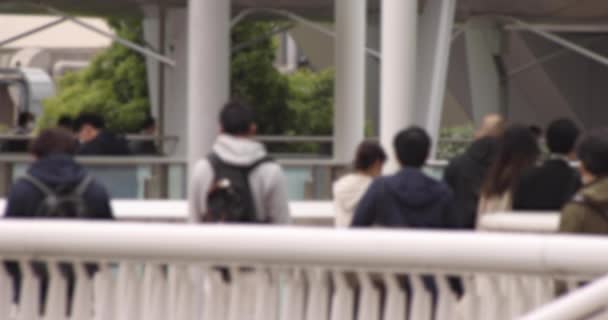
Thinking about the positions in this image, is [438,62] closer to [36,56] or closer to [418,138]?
[418,138]

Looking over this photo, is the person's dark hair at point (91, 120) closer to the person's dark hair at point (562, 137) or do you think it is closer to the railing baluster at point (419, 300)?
the person's dark hair at point (562, 137)

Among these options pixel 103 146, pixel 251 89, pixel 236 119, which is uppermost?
pixel 236 119

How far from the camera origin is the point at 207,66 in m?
15.6

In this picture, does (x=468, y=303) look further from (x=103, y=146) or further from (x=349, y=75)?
(x=349, y=75)

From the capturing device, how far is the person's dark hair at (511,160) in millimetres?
9680

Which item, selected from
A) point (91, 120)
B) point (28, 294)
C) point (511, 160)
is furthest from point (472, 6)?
point (28, 294)

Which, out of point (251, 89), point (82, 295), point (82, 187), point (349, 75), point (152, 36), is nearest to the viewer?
point (82, 295)

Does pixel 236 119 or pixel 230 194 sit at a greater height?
pixel 236 119

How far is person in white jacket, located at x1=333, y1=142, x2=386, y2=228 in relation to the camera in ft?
33.9

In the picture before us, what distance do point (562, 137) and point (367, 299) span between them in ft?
9.51

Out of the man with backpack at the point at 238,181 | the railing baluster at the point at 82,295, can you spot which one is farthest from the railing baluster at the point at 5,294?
the man with backpack at the point at 238,181

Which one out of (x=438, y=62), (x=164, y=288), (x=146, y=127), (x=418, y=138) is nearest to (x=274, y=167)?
(x=418, y=138)

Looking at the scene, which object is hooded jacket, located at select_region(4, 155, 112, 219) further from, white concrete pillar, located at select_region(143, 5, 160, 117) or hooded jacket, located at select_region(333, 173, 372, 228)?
white concrete pillar, located at select_region(143, 5, 160, 117)

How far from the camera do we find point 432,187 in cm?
890
